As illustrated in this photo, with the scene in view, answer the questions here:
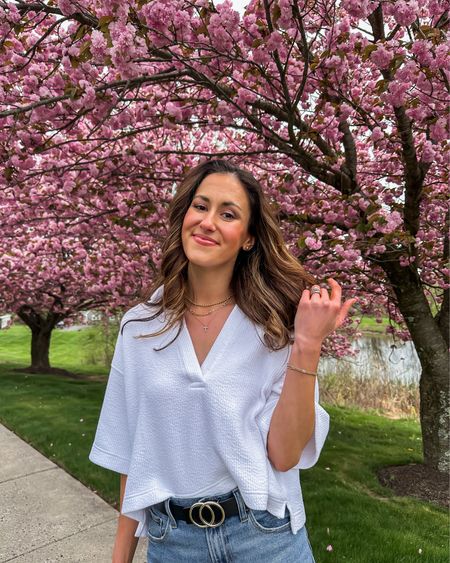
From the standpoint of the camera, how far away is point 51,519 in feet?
11.9

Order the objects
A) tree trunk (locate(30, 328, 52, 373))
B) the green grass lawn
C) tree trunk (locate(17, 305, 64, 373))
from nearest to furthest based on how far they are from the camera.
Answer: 1. the green grass lawn
2. tree trunk (locate(17, 305, 64, 373))
3. tree trunk (locate(30, 328, 52, 373))

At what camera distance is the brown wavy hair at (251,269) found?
5.32 ft

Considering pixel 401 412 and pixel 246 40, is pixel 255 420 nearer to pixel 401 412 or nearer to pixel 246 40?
pixel 246 40

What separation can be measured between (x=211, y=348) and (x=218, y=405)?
0.20m

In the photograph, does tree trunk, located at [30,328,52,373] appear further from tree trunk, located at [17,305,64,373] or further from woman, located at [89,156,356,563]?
woman, located at [89,156,356,563]

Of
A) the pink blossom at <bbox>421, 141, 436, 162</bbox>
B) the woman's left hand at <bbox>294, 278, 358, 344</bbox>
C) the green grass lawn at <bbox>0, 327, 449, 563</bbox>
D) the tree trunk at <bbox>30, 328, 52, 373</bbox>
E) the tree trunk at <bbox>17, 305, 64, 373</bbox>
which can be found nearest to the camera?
the woman's left hand at <bbox>294, 278, 358, 344</bbox>

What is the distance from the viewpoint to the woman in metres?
1.31

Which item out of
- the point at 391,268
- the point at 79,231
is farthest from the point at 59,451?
the point at 391,268

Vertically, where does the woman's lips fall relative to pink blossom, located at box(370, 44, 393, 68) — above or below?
below

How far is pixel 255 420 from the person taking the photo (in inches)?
54.2

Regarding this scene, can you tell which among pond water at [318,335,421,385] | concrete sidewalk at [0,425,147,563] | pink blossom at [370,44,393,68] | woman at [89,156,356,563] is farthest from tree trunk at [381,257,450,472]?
pond water at [318,335,421,385]

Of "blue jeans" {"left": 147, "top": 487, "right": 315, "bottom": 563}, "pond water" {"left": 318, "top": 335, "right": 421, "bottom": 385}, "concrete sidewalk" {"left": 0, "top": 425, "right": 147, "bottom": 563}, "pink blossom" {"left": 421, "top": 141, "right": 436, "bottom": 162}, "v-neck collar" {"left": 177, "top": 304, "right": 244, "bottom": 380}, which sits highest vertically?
"pink blossom" {"left": 421, "top": 141, "right": 436, "bottom": 162}

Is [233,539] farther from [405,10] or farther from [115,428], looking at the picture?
[405,10]

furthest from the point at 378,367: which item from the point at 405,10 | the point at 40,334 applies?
the point at 405,10
